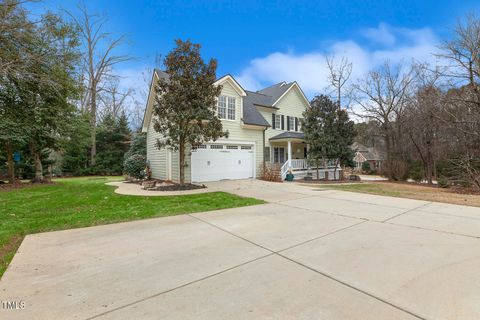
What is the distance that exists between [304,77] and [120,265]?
23.8 metres

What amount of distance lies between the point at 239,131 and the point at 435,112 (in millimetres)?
13614

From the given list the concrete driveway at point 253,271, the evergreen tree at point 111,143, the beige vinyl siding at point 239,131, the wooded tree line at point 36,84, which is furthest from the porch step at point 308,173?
the evergreen tree at point 111,143

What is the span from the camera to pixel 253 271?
3148 mm

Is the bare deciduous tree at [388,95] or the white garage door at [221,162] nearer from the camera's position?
the white garage door at [221,162]

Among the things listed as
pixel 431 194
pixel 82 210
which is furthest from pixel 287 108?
pixel 82 210

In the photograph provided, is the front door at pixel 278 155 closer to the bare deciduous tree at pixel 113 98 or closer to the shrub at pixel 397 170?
the shrub at pixel 397 170

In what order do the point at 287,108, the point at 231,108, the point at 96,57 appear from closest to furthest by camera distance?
the point at 231,108 < the point at 287,108 < the point at 96,57

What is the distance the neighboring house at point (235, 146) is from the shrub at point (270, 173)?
371 millimetres

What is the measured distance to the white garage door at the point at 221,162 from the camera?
13.9 meters

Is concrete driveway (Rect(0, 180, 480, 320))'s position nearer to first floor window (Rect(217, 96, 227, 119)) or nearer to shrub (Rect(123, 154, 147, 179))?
shrub (Rect(123, 154, 147, 179))

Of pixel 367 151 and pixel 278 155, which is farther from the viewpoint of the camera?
pixel 367 151

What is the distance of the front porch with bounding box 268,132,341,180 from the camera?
16.6 meters

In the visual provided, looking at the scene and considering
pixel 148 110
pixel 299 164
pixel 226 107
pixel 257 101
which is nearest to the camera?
pixel 226 107

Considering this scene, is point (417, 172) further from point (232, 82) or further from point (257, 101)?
point (232, 82)
